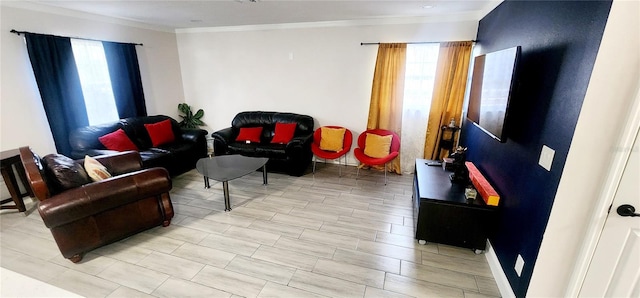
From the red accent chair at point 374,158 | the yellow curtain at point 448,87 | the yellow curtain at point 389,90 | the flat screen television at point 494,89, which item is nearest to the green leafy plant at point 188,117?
the red accent chair at point 374,158

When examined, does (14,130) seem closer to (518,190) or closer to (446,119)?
(518,190)

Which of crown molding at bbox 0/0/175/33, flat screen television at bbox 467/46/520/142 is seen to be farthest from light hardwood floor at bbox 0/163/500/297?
crown molding at bbox 0/0/175/33

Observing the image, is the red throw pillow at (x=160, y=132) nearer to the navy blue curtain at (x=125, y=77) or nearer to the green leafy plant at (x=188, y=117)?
the navy blue curtain at (x=125, y=77)

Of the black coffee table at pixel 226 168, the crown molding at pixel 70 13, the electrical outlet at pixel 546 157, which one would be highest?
the crown molding at pixel 70 13

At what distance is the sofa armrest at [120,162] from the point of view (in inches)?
109

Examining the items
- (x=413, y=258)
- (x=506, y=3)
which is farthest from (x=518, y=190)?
(x=506, y=3)

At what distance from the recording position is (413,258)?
Answer: 7.43ft

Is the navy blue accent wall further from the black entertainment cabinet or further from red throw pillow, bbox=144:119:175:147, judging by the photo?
red throw pillow, bbox=144:119:175:147

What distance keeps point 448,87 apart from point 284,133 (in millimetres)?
2571

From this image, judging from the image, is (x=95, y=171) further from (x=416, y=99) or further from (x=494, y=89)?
(x=416, y=99)

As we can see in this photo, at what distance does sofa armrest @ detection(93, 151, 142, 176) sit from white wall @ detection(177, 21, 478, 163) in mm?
2333

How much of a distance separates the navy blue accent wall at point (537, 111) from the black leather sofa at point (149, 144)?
3.75 m

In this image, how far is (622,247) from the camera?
1271mm

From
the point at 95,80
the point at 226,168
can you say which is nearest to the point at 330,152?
the point at 226,168
